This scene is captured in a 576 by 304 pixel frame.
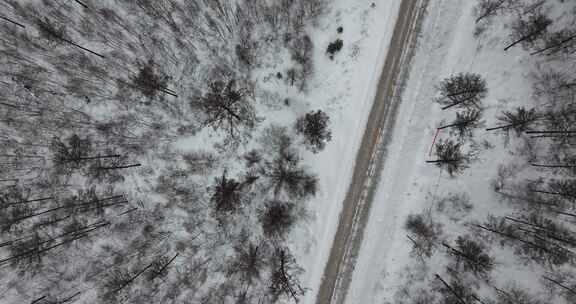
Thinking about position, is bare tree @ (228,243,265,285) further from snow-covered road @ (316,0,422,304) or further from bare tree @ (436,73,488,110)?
bare tree @ (436,73,488,110)

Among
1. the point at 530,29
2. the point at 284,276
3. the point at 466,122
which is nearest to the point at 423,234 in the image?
the point at 466,122

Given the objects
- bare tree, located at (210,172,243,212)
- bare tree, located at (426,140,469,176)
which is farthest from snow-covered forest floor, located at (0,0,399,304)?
bare tree, located at (426,140,469,176)

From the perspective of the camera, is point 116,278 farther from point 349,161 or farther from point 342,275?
point 349,161

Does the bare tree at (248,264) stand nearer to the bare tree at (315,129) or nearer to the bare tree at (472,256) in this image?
the bare tree at (315,129)

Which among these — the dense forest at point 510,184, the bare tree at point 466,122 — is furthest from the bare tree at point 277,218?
the bare tree at point 466,122

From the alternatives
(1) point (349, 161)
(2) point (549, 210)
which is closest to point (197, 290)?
(1) point (349, 161)

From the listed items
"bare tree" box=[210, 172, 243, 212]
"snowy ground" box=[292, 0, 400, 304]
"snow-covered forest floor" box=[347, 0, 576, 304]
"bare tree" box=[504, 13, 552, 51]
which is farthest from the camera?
"bare tree" box=[210, 172, 243, 212]

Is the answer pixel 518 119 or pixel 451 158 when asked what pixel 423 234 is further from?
pixel 518 119
